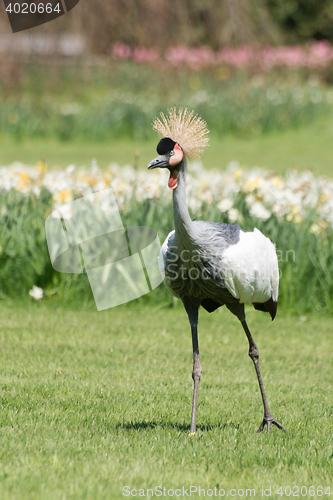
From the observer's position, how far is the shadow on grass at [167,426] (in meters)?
3.61

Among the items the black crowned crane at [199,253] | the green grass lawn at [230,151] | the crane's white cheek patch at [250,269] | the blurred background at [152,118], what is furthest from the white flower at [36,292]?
the green grass lawn at [230,151]

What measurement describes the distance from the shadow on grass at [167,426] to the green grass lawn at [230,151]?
9.98 meters

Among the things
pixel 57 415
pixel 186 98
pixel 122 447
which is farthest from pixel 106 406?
pixel 186 98

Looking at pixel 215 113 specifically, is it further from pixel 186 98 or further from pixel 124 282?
pixel 124 282

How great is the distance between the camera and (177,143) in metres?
3.21

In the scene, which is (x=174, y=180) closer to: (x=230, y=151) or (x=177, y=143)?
(x=177, y=143)

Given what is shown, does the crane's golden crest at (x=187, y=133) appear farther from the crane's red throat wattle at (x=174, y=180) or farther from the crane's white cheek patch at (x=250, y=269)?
the crane's white cheek patch at (x=250, y=269)

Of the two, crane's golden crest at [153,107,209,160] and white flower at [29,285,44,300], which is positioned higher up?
crane's golden crest at [153,107,209,160]

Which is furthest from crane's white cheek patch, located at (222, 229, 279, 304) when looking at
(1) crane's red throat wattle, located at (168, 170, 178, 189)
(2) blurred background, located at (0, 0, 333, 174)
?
(2) blurred background, located at (0, 0, 333, 174)

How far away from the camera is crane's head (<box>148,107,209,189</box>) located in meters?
3.16

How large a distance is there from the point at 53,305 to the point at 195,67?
13.5 meters

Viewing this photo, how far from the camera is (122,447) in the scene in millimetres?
3234

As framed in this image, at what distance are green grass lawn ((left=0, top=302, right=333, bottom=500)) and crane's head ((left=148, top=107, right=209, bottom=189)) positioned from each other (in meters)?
1.20

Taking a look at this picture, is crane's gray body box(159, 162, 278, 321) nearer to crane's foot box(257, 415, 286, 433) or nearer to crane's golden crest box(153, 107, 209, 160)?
crane's golden crest box(153, 107, 209, 160)
